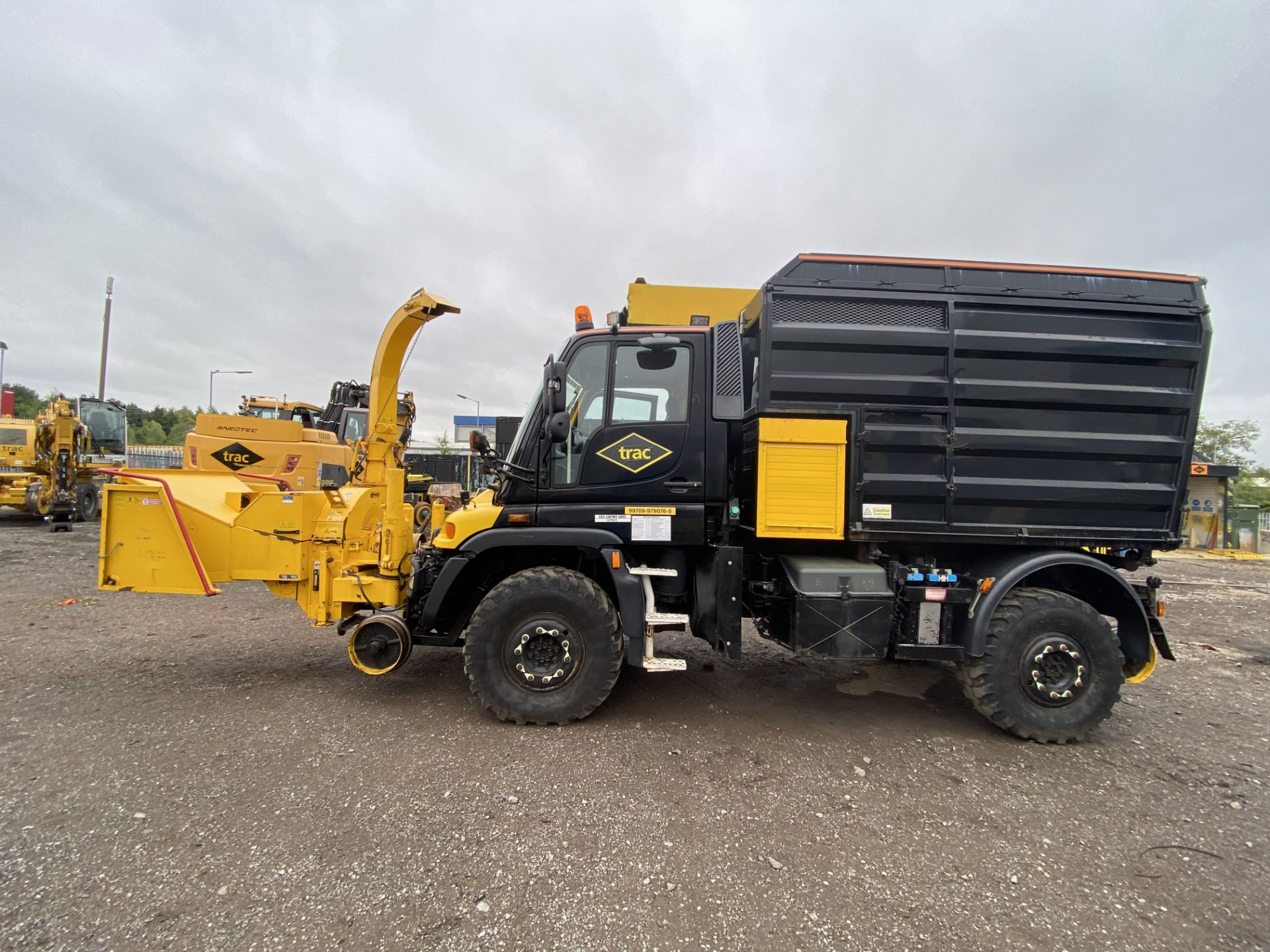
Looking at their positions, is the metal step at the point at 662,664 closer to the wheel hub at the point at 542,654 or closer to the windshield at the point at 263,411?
the wheel hub at the point at 542,654

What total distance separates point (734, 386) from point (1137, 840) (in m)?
3.28

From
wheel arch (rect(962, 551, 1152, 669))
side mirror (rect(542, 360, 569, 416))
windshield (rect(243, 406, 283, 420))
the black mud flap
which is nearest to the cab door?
side mirror (rect(542, 360, 569, 416))

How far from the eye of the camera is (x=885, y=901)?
7.67ft

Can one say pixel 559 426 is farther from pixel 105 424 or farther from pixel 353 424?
pixel 105 424

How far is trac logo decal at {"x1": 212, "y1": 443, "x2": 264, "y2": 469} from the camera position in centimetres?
817

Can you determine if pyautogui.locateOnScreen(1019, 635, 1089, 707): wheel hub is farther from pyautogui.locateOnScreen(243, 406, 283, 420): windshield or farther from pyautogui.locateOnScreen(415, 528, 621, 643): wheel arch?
pyautogui.locateOnScreen(243, 406, 283, 420): windshield

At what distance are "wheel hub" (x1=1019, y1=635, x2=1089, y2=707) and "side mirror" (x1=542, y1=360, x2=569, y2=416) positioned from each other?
11.7 ft

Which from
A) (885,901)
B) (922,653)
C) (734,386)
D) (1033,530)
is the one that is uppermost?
(734,386)

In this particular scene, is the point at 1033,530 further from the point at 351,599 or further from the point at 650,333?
the point at 351,599

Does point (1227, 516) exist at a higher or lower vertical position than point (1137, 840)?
higher

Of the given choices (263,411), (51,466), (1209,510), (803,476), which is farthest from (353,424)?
(1209,510)

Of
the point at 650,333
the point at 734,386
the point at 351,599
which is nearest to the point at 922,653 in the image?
the point at 734,386

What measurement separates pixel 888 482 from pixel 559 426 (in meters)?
2.25

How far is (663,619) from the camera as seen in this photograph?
12.5ft
